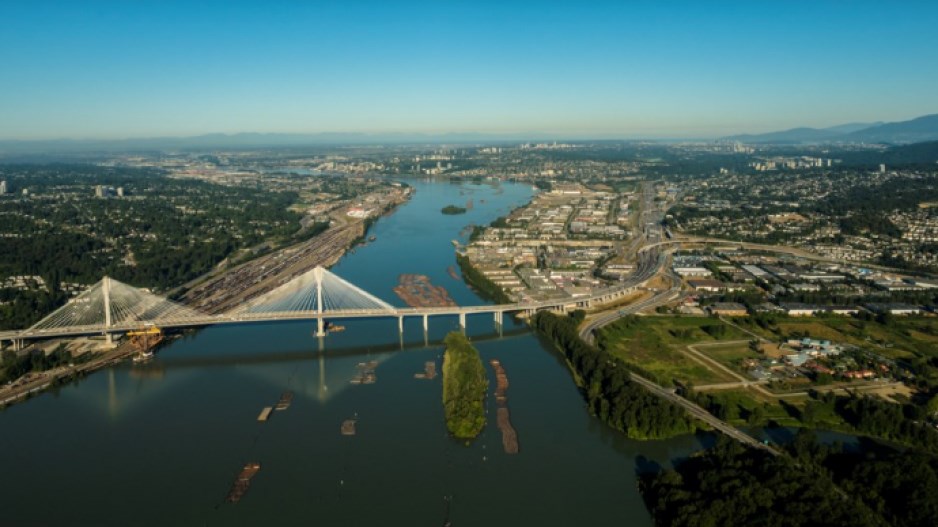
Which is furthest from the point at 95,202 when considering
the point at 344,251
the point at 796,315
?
the point at 796,315

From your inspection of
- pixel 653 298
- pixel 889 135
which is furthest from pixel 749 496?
pixel 889 135

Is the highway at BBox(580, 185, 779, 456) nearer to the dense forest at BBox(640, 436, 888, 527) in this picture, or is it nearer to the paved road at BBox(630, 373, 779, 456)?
the paved road at BBox(630, 373, 779, 456)

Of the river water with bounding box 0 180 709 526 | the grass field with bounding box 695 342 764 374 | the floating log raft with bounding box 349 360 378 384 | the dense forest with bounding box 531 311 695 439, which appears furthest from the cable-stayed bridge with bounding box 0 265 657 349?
the grass field with bounding box 695 342 764 374

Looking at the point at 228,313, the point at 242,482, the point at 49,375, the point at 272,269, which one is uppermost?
the point at 228,313

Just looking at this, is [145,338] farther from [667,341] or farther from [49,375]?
[667,341]

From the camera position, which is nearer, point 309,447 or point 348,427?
point 309,447

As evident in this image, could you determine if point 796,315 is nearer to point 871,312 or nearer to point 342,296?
point 871,312
